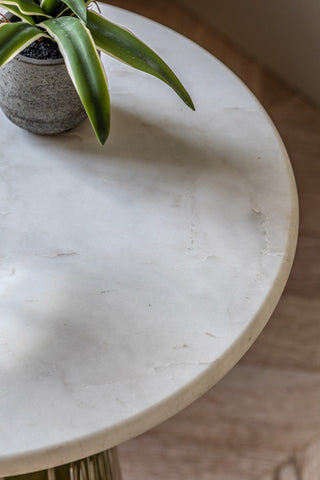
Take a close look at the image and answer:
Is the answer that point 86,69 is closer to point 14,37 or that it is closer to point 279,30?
point 14,37

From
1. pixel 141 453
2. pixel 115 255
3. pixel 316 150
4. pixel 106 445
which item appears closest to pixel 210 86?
pixel 115 255

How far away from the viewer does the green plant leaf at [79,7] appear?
1.95 ft

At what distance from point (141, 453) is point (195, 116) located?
554 mm

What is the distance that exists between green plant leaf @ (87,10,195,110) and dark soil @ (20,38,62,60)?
0.04m

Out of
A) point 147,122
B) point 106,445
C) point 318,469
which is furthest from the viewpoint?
point 318,469

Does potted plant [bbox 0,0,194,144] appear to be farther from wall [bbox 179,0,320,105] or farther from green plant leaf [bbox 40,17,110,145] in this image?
wall [bbox 179,0,320,105]

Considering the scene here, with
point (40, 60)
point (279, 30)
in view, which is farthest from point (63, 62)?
point (279, 30)

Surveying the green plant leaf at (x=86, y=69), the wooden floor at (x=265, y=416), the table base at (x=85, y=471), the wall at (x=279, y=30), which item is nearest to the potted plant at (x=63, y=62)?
the green plant leaf at (x=86, y=69)

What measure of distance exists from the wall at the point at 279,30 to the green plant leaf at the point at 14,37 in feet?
3.04

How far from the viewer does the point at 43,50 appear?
0.65 meters

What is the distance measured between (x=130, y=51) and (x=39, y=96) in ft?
0.32

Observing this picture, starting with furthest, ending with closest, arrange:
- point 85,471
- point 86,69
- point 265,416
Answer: point 265,416
point 85,471
point 86,69

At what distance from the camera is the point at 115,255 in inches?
24.5

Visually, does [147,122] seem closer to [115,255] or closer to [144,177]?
[144,177]
